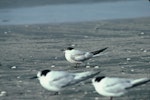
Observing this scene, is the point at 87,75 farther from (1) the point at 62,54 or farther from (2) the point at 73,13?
(2) the point at 73,13

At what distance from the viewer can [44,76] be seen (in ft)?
27.9

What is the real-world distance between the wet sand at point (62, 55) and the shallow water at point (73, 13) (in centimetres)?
138

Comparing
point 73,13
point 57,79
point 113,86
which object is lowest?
point 113,86

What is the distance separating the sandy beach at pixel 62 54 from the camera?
8.92 m

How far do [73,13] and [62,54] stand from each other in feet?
33.6

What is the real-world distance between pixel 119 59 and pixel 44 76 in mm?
3794

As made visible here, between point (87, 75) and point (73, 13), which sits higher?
point (73, 13)

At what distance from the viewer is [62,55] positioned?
43.0ft

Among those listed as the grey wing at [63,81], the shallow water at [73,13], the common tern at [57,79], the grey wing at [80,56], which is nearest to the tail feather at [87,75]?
the common tern at [57,79]

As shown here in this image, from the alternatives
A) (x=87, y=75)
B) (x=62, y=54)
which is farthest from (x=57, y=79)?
(x=62, y=54)

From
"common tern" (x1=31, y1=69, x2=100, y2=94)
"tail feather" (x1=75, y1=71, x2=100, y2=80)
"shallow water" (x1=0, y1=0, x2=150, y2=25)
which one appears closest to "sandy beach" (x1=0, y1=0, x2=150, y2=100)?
"common tern" (x1=31, y1=69, x2=100, y2=94)

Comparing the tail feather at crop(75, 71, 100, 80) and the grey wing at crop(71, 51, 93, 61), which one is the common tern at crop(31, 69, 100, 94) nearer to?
the tail feather at crop(75, 71, 100, 80)

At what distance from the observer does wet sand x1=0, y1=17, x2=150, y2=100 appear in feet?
29.3

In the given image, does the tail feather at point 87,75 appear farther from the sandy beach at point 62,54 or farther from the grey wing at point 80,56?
the grey wing at point 80,56
